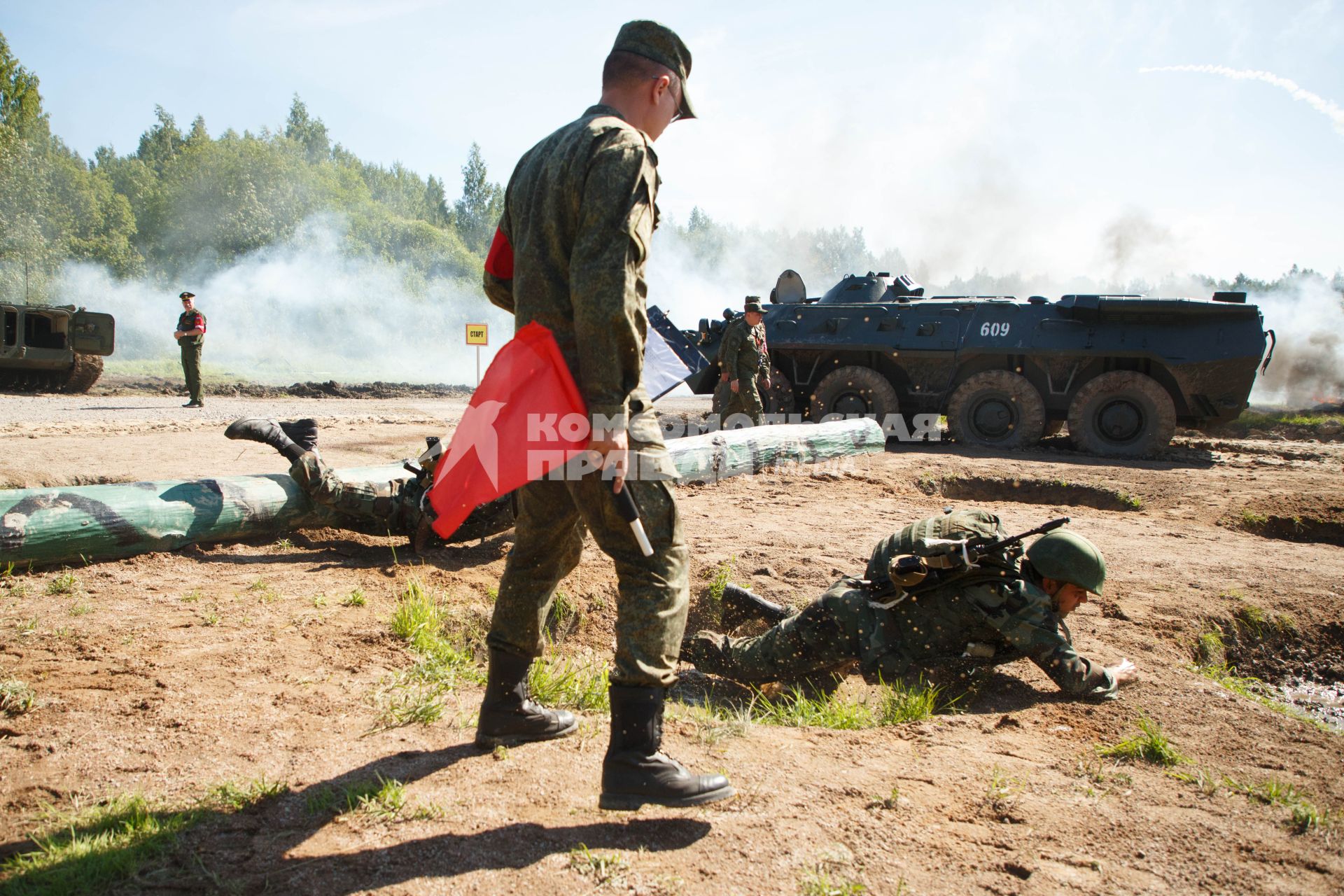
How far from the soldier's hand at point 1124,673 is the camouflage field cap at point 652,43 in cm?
273

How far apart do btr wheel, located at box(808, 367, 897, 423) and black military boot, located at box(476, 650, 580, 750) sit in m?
9.88

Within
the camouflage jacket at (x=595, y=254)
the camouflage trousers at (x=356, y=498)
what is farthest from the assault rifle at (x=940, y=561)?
the camouflage trousers at (x=356, y=498)

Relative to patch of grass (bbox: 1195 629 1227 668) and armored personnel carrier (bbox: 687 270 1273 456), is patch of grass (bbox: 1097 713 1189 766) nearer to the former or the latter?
patch of grass (bbox: 1195 629 1227 668)

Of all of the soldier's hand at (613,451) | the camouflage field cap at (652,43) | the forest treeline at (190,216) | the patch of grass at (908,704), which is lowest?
the patch of grass at (908,704)

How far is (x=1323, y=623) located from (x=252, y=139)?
4567 centimetres

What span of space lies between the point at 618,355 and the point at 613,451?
0.81 feet

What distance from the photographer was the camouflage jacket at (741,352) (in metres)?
10.2

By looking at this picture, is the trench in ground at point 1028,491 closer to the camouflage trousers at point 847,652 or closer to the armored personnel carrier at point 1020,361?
the armored personnel carrier at point 1020,361

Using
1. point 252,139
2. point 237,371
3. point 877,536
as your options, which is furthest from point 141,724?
point 252,139

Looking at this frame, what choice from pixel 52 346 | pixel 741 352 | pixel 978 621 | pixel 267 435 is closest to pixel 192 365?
pixel 52 346

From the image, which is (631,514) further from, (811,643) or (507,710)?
(811,643)

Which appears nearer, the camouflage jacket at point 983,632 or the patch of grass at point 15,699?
the patch of grass at point 15,699

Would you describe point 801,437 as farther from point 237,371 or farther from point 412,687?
point 237,371

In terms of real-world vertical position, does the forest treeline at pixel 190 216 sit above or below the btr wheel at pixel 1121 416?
above
